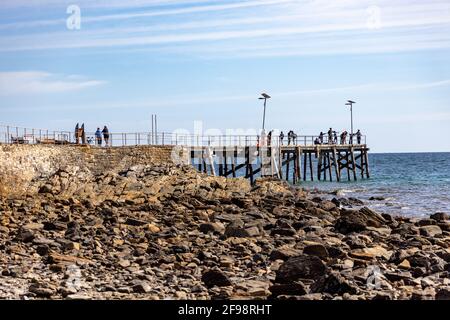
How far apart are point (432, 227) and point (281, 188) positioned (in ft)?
52.1

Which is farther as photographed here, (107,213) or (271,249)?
(107,213)

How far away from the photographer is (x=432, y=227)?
821 inches

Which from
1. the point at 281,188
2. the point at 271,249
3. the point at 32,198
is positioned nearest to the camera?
the point at 271,249

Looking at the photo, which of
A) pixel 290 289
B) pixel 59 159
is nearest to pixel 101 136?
pixel 59 159

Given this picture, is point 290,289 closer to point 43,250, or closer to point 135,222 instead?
point 43,250

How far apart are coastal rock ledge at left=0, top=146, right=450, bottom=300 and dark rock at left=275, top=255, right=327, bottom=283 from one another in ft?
0.07

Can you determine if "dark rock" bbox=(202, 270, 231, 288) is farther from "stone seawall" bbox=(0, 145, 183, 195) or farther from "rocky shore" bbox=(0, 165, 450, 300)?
"stone seawall" bbox=(0, 145, 183, 195)

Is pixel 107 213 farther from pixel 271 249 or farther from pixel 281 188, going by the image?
pixel 281 188

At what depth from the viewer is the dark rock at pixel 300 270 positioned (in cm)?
1282

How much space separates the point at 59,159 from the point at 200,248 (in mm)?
19570

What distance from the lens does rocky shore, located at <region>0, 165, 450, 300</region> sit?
40.2 feet

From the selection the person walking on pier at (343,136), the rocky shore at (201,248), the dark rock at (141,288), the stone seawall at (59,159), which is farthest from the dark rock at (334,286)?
the person walking on pier at (343,136)
